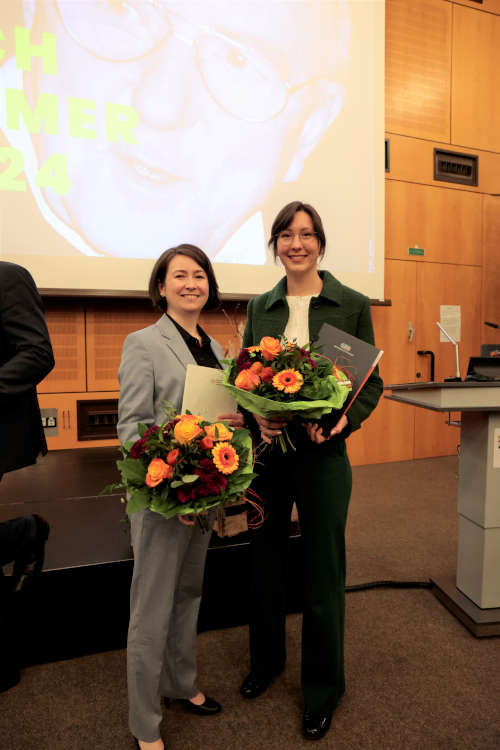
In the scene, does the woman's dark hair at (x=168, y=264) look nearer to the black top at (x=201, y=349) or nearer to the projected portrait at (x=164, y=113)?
the black top at (x=201, y=349)

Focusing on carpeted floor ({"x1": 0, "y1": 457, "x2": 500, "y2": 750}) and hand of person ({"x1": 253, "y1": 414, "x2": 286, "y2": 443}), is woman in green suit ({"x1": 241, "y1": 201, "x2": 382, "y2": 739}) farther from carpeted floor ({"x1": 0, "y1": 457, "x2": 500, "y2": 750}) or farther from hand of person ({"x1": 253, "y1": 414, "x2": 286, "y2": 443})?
carpeted floor ({"x1": 0, "y1": 457, "x2": 500, "y2": 750})

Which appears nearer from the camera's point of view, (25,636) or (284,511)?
(284,511)

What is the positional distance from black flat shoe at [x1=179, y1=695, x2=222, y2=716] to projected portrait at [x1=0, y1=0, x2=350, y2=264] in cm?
290

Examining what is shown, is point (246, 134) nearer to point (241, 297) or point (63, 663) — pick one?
point (241, 297)

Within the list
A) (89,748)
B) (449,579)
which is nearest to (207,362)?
(89,748)

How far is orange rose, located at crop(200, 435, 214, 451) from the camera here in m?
1.03

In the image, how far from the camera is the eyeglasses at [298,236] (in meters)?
1.37

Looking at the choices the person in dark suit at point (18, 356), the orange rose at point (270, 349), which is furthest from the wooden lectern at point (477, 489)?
the person in dark suit at point (18, 356)

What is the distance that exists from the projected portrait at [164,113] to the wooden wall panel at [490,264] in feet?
7.15

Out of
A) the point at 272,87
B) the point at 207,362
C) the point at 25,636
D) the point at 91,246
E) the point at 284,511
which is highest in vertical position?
the point at 272,87

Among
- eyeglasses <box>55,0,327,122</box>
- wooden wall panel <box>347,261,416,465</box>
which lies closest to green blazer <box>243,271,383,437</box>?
eyeglasses <box>55,0,327,122</box>

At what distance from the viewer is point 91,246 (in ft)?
11.0

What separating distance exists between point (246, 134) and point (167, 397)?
307 centimetres

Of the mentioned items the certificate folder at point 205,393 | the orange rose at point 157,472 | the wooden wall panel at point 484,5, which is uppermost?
the wooden wall panel at point 484,5
